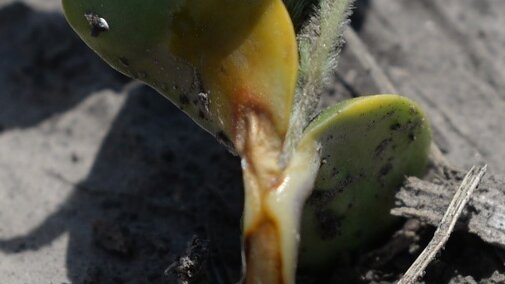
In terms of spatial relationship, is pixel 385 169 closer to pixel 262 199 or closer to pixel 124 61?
pixel 262 199

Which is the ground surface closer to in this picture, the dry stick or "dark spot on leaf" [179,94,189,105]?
the dry stick

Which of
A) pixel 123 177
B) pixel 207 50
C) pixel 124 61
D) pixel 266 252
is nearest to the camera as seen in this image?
pixel 266 252

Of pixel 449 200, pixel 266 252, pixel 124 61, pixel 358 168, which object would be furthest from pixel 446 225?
pixel 124 61

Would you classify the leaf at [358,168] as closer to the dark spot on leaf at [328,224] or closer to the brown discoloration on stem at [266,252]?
the dark spot on leaf at [328,224]

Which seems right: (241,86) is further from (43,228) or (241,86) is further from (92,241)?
(43,228)

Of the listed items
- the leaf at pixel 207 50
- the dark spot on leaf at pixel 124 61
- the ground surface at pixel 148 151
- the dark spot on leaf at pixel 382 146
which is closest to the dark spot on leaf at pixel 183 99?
the leaf at pixel 207 50
